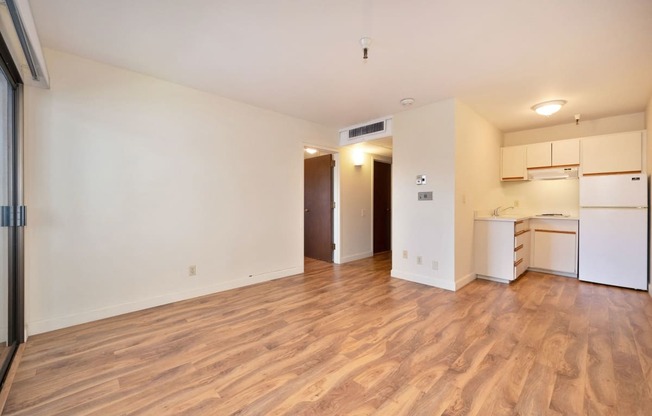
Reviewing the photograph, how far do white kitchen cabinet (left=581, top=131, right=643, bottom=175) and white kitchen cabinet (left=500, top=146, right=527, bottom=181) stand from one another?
741mm

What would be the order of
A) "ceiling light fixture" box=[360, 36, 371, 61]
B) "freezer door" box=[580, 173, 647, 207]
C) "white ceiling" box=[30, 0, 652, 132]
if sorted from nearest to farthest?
"white ceiling" box=[30, 0, 652, 132], "ceiling light fixture" box=[360, 36, 371, 61], "freezer door" box=[580, 173, 647, 207]

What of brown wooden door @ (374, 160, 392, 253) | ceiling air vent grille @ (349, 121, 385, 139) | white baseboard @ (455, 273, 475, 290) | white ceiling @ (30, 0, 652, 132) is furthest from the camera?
brown wooden door @ (374, 160, 392, 253)

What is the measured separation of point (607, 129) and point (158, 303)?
21.4ft

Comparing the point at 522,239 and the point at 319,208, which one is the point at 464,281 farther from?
the point at 319,208

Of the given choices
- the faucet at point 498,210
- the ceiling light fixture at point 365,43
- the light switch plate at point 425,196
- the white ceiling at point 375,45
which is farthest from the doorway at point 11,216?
the faucet at point 498,210

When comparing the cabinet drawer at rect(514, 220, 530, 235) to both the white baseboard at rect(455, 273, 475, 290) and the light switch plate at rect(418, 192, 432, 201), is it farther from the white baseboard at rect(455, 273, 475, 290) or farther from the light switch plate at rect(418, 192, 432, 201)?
the light switch plate at rect(418, 192, 432, 201)

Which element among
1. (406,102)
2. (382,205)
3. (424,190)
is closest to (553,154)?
(424,190)

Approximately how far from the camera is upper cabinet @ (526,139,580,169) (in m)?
4.09

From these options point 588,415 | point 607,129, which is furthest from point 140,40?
point 607,129

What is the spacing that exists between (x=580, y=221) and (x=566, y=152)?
1.06 m

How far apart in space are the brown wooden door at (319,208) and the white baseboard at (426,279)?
1444mm

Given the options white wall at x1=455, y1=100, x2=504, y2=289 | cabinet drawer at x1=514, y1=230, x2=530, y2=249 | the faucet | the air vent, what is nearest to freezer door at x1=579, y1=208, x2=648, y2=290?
cabinet drawer at x1=514, y1=230, x2=530, y2=249

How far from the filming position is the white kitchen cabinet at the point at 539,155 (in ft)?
14.2

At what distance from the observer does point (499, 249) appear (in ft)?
12.6
